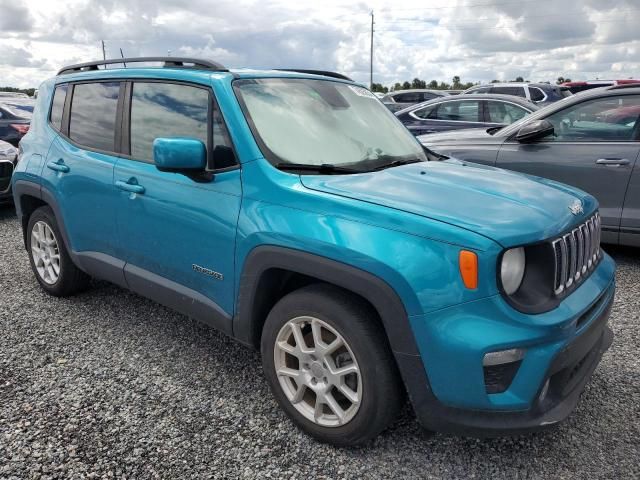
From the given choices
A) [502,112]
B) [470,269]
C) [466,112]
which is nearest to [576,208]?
[470,269]

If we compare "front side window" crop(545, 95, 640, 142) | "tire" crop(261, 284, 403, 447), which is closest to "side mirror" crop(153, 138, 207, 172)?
"tire" crop(261, 284, 403, 447)

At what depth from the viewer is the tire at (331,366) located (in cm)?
228

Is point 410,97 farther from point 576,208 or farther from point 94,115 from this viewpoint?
point 576,208

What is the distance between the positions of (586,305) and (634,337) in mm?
1700

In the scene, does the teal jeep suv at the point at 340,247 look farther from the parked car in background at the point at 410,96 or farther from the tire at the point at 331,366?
the parked car in background at the point at 410,96

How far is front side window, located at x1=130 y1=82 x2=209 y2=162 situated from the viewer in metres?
3.01

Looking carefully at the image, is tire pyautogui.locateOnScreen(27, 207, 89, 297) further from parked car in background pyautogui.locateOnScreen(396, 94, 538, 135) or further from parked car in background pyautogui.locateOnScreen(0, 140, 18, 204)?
parked car in background pyautogui.locateOnScreen(396, 94, 538, 135)

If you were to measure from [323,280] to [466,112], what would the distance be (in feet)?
25.6

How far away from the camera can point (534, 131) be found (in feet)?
16.8

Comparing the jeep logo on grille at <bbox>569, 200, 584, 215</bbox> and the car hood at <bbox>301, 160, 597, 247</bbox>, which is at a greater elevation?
the car hood at <bbox>301, 160, 597, 247</bbox>

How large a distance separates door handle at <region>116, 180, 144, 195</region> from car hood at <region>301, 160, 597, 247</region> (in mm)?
1116

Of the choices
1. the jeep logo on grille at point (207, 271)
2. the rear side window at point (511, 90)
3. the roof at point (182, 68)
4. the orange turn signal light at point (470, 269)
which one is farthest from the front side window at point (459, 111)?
the orange turn signal light at point (470, 269)

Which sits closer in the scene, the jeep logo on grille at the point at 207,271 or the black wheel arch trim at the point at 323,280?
the black wheel arch trim at the point at 323,280

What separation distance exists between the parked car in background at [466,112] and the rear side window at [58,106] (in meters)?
5.91
